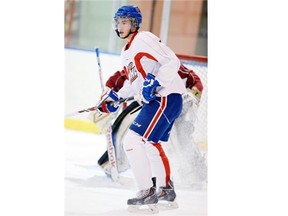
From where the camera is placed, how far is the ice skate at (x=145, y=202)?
2434 millimetres

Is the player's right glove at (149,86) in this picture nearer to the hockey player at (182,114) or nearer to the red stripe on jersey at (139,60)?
the red stripe on jersey at (139,60)

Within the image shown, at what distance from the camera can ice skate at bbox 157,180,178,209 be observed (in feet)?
8.28

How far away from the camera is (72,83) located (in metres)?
4.70

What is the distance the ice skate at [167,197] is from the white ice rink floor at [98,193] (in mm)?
32

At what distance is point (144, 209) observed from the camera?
2.45 metres

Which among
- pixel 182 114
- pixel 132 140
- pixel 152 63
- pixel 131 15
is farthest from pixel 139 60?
pixel 182 114

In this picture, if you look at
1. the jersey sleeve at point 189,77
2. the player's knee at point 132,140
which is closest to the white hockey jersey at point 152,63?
the player's knee at point 132,140

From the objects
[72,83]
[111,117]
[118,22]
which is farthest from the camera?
[72,83]

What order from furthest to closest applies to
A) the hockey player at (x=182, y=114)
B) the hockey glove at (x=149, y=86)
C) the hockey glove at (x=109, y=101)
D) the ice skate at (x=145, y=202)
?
the hockey player at (x=182, y=114) → the hockey glove at (x=109, y=101) → the ice skate at (x=145, y=202) → the hockey glove at (x=149, y=86)

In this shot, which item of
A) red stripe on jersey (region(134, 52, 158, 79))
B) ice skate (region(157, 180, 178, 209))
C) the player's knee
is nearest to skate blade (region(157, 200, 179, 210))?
ice skate (region(157, 180, 178, 209))

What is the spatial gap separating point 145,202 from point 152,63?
51cm
